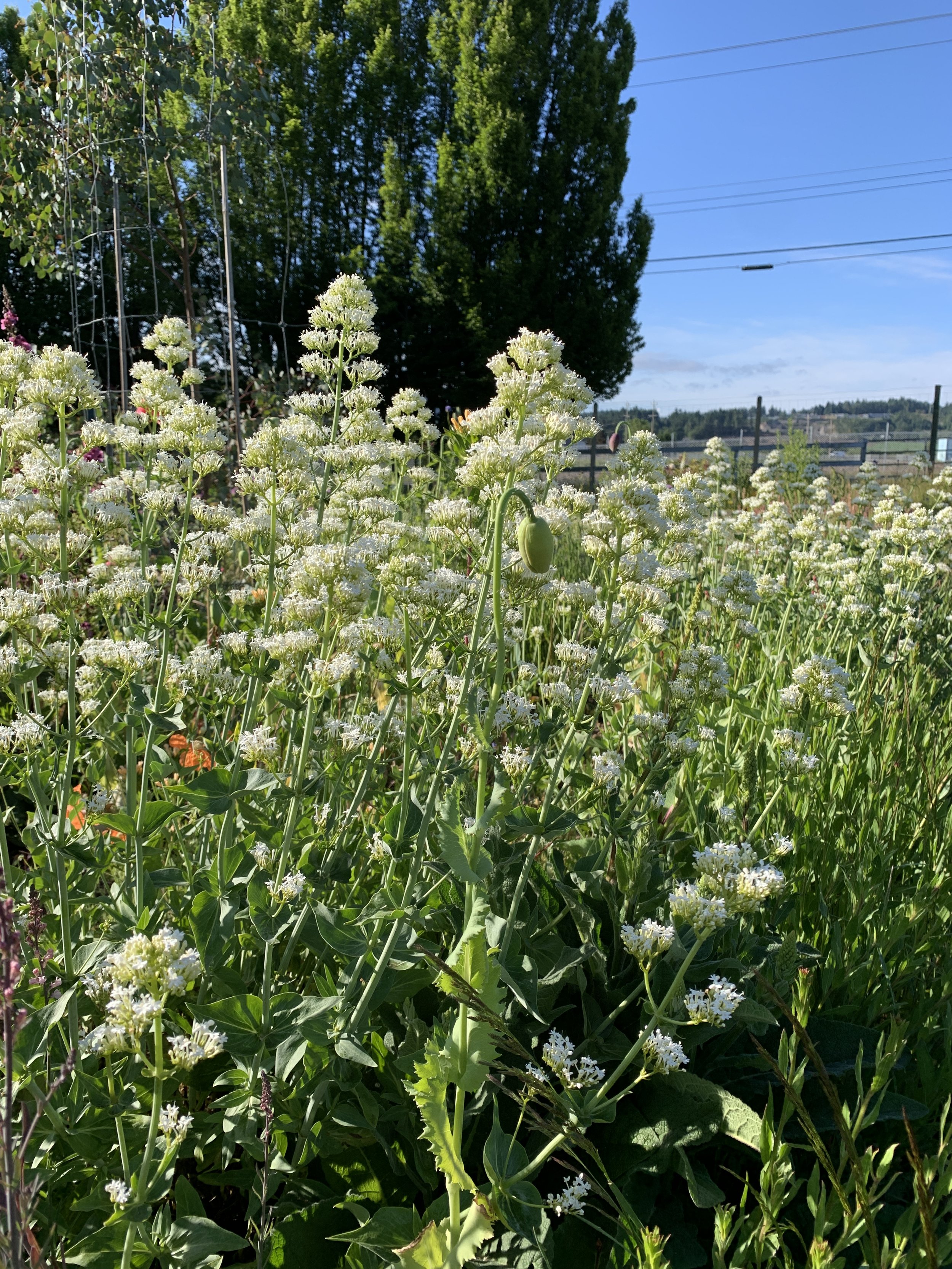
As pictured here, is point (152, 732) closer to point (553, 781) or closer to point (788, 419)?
point (553, 781)

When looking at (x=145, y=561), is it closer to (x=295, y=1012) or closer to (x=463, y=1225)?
(x=295, y=1012)

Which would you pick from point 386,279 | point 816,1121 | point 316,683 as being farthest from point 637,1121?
point 386,279

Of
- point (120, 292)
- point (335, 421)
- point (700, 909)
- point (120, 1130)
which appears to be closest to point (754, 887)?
point (700, 909)

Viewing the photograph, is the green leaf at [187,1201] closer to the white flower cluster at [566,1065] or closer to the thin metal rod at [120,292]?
the white flower cluster at [566,1065]

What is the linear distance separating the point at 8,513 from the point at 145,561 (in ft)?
1.08

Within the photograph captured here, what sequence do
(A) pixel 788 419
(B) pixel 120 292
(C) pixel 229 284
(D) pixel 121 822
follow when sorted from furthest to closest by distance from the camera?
(A) pixel 788 419, (B) pixel 120 292, (C) pixel 229 284, (D) pixel 121 822

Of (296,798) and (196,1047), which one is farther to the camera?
(296,798)

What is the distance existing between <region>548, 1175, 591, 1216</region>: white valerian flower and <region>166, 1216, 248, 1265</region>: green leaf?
426mm

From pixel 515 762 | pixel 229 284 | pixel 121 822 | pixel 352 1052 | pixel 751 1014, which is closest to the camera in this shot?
pixel 352 1052

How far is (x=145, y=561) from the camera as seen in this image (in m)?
2.11

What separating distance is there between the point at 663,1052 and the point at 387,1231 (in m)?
0.47

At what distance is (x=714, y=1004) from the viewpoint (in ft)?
4.15

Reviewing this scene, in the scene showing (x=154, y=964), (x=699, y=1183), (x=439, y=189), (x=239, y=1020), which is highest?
(x=439, y=189)

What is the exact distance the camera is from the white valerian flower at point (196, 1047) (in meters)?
1.06
